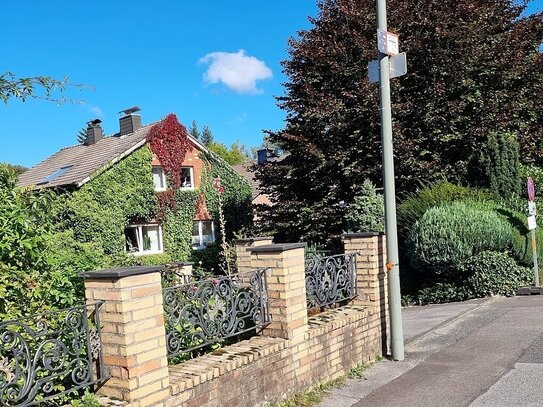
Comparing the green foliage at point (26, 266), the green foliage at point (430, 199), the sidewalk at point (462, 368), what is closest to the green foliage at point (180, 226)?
the green foliage at point (430, 199)

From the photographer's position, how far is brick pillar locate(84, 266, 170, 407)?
11.4 feet

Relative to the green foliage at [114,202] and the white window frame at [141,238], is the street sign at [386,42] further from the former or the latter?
the white window frame at [141,238]

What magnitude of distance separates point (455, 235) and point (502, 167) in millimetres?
3695

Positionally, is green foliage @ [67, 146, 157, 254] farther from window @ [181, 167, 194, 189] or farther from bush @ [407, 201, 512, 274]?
bush @ [407, 201, 512, 274]

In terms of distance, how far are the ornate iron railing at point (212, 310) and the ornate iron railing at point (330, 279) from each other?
2.99 feet

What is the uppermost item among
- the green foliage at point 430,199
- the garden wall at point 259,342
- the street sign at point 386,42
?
the street sign at point 386,42

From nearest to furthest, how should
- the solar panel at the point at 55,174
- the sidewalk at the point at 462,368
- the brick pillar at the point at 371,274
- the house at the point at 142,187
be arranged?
the sidewalk at the point at 462,368
the brick pillar at the point at 371,274
the house at the point at 142,187
the solar panel at the point at 55,174

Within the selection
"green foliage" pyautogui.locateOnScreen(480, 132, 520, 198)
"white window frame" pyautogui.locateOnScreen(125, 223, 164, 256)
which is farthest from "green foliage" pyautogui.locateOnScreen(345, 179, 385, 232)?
"white window frame" pyautogui.locateOnScreen(125, 223, 164, 256)

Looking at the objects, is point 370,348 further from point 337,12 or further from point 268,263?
point 337,12

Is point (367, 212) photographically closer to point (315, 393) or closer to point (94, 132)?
point (315, 393)

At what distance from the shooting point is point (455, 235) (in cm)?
1092

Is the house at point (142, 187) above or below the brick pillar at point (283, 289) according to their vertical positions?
above

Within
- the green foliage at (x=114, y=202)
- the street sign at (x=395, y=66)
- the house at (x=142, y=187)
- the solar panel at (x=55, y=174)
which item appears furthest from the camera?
the solar panel at (x=55, y=174)

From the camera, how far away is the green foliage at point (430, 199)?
41.5 ft
